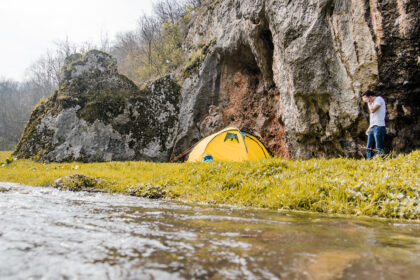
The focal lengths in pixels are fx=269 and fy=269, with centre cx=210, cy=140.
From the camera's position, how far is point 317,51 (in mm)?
8711

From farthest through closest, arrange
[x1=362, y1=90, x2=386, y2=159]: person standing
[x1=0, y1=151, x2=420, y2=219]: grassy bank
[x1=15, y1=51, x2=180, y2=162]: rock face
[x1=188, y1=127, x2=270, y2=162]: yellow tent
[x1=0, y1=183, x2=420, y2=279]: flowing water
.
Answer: [x1=15, y1=51, x2=180, y2=162]: rock face → [x1=188, y1=127, x2=270, y2=162]: yellow tent → [x1=362, y1=90, x2=386, y2=159]: person standing → [x1=0, y1=151, x2=420, y2=219]: grassy bank → [x1=0, y1=183, x2=420, y2=279]: flowing water

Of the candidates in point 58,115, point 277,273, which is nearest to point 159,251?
point 277,273

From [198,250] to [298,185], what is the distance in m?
3.50

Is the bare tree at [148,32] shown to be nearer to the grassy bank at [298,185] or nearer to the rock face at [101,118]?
the rock face at [101,118]

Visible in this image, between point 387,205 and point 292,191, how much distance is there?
138cm

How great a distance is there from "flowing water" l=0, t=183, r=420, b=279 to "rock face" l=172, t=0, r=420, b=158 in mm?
6216

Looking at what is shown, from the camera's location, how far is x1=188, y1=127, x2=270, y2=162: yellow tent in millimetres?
10969

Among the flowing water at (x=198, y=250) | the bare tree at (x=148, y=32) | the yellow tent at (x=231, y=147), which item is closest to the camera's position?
the flowing water at (x=198, y=250)

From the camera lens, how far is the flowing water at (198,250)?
1407 millimetres

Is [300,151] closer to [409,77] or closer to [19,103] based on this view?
[409,77]

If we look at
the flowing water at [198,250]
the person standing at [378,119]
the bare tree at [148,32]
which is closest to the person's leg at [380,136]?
the person standing at [378,119]

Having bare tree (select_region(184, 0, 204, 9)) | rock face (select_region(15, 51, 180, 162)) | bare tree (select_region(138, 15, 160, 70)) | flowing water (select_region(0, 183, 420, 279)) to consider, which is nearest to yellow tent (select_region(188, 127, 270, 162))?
rock face (select_region(15, 51, 180, 162))

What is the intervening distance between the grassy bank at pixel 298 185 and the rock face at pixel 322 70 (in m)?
2.31

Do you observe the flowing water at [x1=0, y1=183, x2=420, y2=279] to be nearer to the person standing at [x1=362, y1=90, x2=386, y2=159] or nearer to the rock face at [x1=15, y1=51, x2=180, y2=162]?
the person standing at [x1=362, y1=90, x2=386, y2=159]
